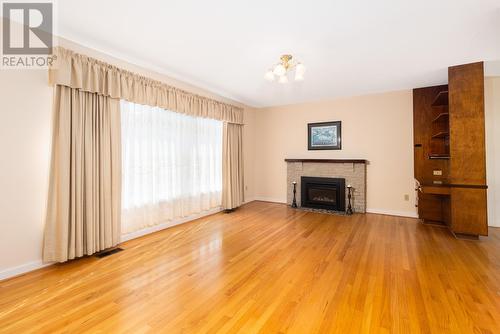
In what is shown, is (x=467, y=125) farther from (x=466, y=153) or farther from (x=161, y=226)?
(x=161, y=226)

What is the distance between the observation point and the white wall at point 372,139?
450 cm

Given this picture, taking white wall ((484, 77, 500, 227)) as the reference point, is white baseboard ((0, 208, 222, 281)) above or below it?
below

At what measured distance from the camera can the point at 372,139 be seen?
481 centimetres

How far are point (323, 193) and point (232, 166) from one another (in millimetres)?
2173

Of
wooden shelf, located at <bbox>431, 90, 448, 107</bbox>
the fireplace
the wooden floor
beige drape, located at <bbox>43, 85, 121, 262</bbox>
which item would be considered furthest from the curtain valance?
wooden shelf, located at <bbox>431, 90, 448, 107</bbox>

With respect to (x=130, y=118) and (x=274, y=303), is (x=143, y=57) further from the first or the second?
(x=274, y=303)

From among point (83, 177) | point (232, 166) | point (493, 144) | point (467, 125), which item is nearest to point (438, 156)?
point (493, 144)

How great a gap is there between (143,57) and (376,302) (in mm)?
3785

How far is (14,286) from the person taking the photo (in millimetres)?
2084

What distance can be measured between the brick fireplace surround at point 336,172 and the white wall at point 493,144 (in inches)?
75.5

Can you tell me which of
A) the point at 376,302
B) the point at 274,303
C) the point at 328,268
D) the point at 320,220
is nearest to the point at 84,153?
the point at 274,303

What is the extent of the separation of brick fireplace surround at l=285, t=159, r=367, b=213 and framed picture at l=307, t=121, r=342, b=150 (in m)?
0.38

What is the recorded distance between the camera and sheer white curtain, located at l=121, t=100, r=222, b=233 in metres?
3.23

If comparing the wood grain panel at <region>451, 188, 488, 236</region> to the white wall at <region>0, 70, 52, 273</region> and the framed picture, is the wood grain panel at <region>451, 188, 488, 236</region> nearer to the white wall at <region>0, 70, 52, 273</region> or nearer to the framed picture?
the framed picture
